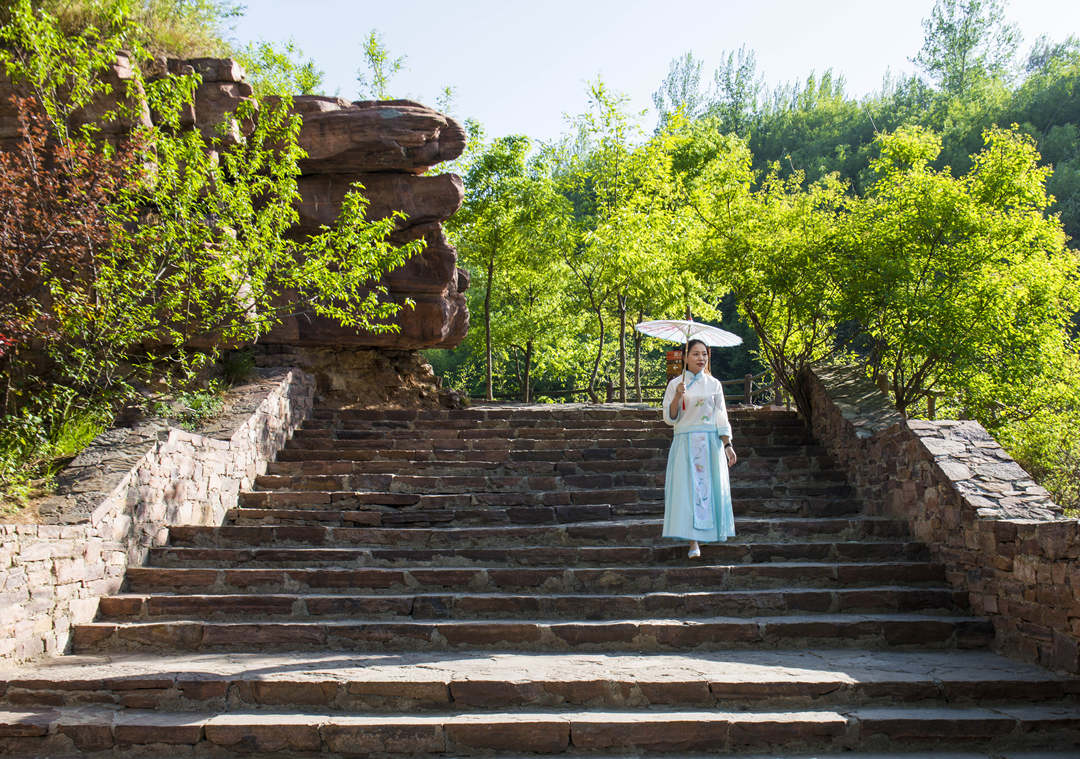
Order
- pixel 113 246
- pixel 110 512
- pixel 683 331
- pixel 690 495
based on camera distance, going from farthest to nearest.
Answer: pixel 113 246, pixel 683 331, pixel 690 495, pixel 110 512

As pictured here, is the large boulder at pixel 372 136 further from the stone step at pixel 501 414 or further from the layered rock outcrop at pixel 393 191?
the stone step at pixel 501 414

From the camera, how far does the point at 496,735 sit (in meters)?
4.46

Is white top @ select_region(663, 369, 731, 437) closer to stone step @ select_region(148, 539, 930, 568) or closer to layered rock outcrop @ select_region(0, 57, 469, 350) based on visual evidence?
stone step @ select_region(148, 539, 930, 568)

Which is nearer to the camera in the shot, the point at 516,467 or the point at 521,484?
the point at 521,484

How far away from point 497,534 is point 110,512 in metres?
3.15

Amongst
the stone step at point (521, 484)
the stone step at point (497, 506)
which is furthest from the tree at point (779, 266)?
the stone step at point (497, 506)

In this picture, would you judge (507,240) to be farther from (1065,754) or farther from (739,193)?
(1065,754)

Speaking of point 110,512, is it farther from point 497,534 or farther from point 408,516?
point 497,534

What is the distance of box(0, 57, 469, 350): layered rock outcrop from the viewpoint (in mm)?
12906

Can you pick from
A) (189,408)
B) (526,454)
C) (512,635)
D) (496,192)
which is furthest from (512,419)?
(496,192)

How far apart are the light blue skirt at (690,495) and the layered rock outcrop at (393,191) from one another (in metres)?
7.54

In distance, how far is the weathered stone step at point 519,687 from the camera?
4.79m

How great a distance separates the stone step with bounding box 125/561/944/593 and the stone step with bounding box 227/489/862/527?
1268 mm

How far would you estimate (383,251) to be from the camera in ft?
33.4
